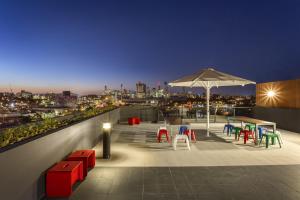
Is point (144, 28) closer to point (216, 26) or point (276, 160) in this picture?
point (216, 26)

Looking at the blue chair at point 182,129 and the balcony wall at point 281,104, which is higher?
the balcony wall at point 281,104

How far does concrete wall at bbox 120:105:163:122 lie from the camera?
1409cm

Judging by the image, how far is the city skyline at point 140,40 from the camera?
54.7 ft

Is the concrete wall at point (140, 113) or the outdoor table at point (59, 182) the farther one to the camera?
the concrete wall at point (140, 113)

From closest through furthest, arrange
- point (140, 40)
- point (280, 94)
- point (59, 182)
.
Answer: point (59, 182) < point (280, 94) < point (140, 40)

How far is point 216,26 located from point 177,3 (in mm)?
9564

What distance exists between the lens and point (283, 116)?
10.3m

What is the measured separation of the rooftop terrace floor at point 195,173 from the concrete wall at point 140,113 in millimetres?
7195

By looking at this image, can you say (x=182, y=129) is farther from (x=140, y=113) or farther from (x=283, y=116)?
(x=140, y=113)

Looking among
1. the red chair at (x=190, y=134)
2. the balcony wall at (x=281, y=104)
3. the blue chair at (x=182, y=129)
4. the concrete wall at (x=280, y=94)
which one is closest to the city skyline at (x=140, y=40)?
the concrete wall at (x=280, y=94)

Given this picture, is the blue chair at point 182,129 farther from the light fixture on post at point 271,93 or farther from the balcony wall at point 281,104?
the light fixture on post at point 271,93

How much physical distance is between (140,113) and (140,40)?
13534 millimetres

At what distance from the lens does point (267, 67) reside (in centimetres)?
4347

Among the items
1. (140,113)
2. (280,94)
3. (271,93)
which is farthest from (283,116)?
(140,113)
